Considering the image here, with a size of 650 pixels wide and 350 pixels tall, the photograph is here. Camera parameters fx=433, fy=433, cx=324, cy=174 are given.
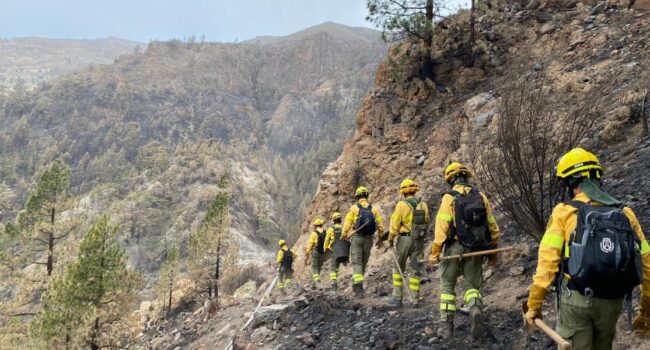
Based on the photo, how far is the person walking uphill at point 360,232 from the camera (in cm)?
793

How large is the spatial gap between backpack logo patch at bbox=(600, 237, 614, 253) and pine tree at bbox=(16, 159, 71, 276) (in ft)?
61.3

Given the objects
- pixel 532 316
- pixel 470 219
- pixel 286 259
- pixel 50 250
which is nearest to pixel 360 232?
pixel 470 219

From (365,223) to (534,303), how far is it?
487cm

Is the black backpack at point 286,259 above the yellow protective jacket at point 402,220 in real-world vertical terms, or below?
below

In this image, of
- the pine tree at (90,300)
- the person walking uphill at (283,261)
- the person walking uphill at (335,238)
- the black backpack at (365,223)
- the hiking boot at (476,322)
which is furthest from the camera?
the pine tree at (90,300)

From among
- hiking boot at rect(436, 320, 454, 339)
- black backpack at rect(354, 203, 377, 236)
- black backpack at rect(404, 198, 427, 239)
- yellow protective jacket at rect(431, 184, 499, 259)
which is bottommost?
hiking boot at rect(436, 320, 454, 339)

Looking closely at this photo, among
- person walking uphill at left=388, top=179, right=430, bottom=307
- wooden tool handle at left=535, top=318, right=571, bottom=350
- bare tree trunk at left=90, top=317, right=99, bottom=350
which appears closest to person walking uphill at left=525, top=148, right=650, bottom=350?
wooden tool handle at left=535, top=318, right=571, bottom=350

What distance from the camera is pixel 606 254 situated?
260 centimetres

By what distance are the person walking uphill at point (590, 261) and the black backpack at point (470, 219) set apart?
1572 mm

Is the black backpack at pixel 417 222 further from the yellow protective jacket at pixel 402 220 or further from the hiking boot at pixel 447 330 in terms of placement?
the hiking boot at pixel 447 330

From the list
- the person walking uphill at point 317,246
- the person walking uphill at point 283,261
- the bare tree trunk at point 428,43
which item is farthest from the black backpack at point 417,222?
the bare tree trunk at point 428,43

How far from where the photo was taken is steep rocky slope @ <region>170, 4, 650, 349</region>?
18.5 ft

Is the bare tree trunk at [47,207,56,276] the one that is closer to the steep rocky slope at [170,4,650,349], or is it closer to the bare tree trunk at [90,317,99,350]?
the bare tree trunk at [90,317,99,350]

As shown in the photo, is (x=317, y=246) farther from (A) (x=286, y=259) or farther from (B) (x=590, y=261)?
(B) (x=590, y=261)
